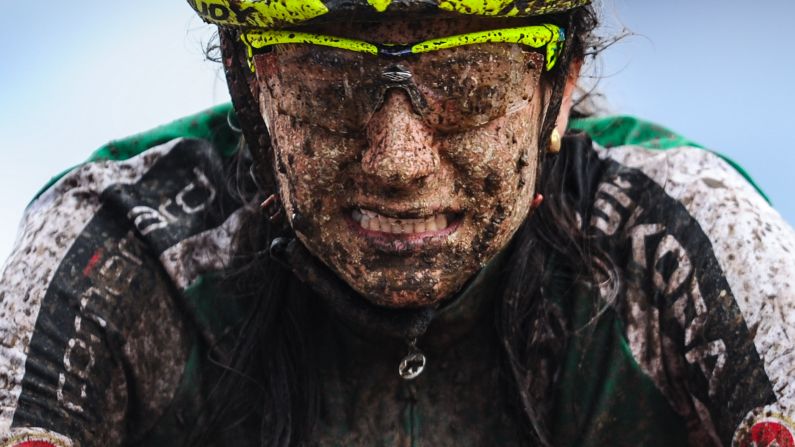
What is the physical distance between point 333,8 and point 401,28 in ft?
0.41

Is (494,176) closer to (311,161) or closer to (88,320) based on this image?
(311,161)

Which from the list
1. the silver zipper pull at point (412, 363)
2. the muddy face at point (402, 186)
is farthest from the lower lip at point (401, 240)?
the silver zipper pull at point (412, 363)

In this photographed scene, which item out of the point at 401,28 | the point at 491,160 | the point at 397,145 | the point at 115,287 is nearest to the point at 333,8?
the point at 401,28

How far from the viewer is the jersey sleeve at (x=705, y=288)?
97.9 inches

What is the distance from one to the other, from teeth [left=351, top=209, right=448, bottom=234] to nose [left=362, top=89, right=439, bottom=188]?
11 centimetres

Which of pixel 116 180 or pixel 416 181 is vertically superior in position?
pixel 416 181

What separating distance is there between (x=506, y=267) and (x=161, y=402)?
78cm

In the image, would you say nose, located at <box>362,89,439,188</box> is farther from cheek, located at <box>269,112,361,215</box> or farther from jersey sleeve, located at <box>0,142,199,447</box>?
jersey sleeve, located at <box>0,142,199,447</box>

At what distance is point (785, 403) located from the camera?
7.97 feet

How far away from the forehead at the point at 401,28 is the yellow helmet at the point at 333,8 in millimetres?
36

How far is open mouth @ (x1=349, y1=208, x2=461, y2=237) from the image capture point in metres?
2.46

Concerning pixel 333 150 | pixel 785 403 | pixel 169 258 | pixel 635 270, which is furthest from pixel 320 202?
pixel 785 403

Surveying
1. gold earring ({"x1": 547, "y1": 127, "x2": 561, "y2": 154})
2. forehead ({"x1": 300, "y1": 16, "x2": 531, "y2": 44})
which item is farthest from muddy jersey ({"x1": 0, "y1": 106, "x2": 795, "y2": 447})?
forehead ({"x1": 300, "y1": 16, "x2": 531, "y2": 44})

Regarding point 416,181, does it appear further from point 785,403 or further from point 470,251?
point 785,403
